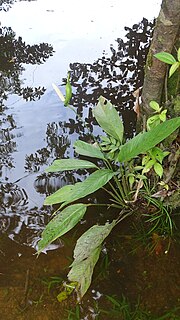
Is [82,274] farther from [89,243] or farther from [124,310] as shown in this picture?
[124,310]

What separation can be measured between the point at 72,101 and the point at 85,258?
140cm

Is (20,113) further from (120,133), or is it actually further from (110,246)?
(110,246)

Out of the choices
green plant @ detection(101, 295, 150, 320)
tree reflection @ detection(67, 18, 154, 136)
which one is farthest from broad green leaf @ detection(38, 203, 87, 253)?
tree reflection @ detection(67, 18, 154, 136)

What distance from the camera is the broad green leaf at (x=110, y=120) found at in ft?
5.91

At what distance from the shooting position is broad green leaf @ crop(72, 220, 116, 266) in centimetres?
159

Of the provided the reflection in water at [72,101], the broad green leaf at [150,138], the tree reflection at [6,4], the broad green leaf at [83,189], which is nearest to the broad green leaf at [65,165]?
the broad green leaf at [83,189]

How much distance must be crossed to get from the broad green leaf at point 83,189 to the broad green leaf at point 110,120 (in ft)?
0.69

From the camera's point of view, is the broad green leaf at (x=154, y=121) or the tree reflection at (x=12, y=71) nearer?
the broad green leaf at (x=154, y=121)

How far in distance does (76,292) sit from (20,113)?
4.57ft

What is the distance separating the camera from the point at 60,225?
158 centimetres

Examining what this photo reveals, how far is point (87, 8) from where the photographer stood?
3.93 metres

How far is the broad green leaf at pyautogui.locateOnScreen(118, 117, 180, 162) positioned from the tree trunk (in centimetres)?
41

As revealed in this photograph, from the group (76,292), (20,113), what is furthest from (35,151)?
(76,292)

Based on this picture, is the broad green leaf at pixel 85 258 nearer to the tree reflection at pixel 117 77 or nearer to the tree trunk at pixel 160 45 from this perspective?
the tree trunk at pixel 160 45
